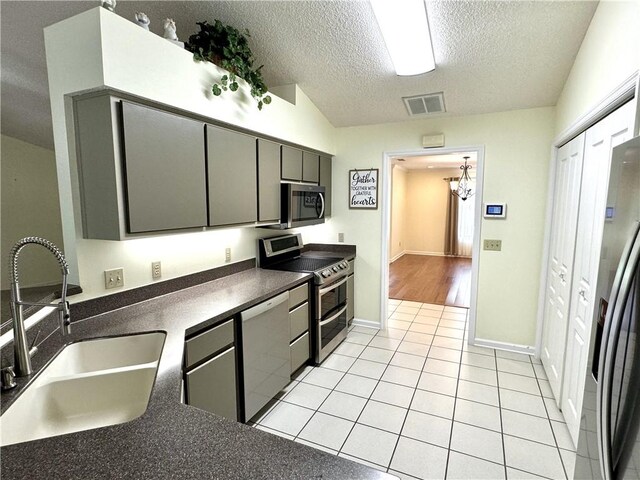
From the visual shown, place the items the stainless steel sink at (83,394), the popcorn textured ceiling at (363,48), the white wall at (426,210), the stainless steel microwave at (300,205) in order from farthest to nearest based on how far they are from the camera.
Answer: the white wall at (426,210) < the stainless steel microwave at (300,205) < the popcorn textured ceiling at (363,48) < the stainless steel sink at (83,394)

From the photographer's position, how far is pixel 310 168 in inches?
133

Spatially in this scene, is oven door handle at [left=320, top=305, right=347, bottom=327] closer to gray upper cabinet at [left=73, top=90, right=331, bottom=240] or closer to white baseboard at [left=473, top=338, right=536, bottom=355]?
gray upper cabinet at [left=73, top=90, right=331, bottom=240]

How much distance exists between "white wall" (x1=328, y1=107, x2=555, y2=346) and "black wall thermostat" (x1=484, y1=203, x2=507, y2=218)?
0.17 feet

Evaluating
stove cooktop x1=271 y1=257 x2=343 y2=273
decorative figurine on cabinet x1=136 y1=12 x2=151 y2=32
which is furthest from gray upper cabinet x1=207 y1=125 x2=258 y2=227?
stove cooktop x1=271 y1=257 x2=343 y2=273

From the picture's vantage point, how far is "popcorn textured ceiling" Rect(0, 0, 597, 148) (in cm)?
197

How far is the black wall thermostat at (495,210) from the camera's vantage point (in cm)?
322

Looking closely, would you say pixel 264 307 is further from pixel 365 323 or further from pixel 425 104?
pixel 425 104

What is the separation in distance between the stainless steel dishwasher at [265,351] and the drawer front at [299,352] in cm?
9

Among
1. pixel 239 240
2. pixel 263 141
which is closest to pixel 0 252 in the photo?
pixel 239 240

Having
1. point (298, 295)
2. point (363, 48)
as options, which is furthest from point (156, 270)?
point (363, 48)

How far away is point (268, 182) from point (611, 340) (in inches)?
90.0

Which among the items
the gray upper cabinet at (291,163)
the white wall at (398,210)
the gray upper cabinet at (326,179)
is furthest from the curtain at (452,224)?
the gray upper cabinet at (291,163)

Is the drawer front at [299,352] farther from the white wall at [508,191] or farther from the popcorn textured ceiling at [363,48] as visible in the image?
the popcorn textured ceiling at [363,48]

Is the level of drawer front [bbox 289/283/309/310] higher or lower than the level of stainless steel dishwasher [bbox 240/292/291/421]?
higher
